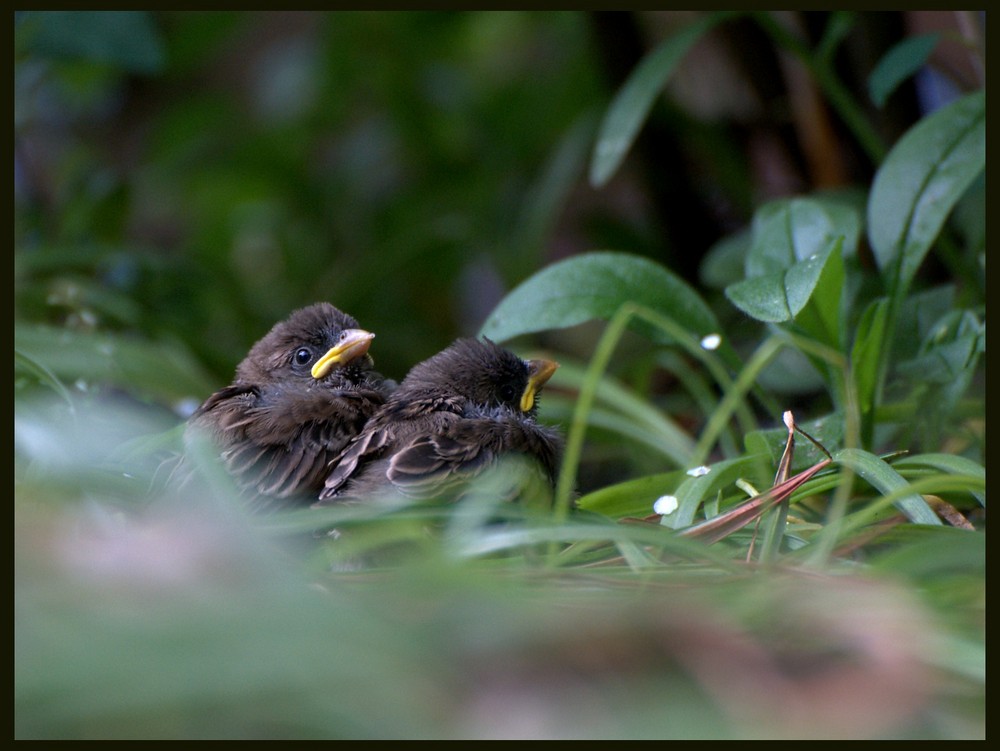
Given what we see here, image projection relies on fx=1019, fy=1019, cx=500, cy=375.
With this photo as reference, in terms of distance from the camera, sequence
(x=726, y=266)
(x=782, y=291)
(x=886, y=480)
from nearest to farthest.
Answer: (x=886, y=480) < (x=782, y=291) < (x=726, y=266)

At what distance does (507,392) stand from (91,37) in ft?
3.83

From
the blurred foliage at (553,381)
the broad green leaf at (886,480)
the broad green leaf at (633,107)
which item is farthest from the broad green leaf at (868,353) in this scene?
the broad green leaf at (633,107)

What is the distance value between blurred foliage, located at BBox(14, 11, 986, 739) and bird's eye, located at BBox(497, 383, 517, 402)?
0.36ft

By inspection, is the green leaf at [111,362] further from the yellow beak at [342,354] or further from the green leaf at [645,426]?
the green leaf at [645,426]

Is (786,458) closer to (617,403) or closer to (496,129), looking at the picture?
(617,403)

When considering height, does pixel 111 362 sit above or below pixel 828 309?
above


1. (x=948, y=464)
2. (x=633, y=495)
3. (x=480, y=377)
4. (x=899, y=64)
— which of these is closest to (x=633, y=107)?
(x=899, y=64)

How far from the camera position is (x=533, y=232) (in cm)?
264

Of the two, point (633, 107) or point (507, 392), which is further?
point (633, 107)

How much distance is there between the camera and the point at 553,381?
1866 millimetres

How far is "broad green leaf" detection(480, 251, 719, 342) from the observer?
1312 mm

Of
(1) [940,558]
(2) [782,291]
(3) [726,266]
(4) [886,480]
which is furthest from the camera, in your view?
(3) [726,266]

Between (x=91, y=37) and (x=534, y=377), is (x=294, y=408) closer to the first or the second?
(x=534, y=377)
